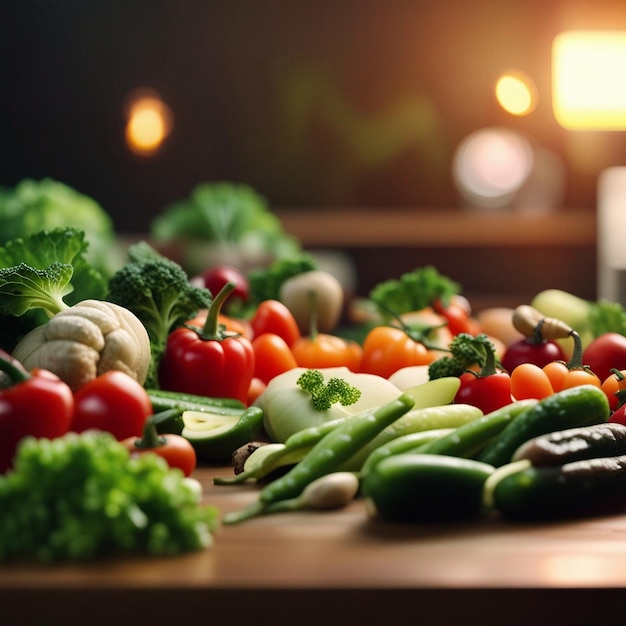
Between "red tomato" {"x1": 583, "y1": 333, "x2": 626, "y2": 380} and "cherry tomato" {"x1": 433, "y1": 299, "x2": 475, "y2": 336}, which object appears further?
"cherry tomato" {"x1": 433, "y1": 299, "x2": 475, "y2": 336}

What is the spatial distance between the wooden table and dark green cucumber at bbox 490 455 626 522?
115mm

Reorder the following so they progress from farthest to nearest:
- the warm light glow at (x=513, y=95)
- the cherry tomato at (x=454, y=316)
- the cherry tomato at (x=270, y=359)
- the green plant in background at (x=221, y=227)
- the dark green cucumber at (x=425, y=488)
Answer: the green plant in background at (x=221, y=227), the warm light glow at (x=513, y=95), the cherry tomato at (x=454, y=316), the cherry tomato at (x=270, y=359), the dark green cucumber at (x=425, y=488)

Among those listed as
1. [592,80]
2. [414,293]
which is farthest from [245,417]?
[592,80]

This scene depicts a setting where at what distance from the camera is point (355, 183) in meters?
6.84

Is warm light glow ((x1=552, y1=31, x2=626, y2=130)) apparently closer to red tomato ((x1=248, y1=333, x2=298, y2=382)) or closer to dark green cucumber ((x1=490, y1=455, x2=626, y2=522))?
red tomato ((x1=248, y1=333, x2=298, y2=382))

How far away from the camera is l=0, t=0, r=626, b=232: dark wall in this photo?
6586 mm

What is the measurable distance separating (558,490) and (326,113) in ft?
19.4

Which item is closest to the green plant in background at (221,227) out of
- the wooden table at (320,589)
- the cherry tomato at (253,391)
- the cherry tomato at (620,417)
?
the cherry tomato at (253,391)

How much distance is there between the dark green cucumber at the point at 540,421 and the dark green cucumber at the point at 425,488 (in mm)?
110

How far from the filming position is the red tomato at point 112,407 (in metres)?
1.29

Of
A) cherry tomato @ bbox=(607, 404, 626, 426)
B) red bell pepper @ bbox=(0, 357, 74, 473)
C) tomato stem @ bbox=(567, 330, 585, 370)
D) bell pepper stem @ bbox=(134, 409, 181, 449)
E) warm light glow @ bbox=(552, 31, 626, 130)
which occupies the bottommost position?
cherry tomato @ bbox=(607, 404, 626, 426)

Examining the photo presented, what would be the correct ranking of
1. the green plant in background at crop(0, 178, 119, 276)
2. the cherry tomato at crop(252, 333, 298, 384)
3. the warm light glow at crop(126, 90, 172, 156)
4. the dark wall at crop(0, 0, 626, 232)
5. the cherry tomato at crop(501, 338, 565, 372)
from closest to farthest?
the cherry tomato at crop(501, 338, 565, 372)
the cherry tomato at crop(252, 333, 298, 384)
the green plant in background at crop(0, 178, 119, 276)
the warm light glow at crop(126, 90, 172, 156)
the dark wall at crop(0, 0, 626, 232)

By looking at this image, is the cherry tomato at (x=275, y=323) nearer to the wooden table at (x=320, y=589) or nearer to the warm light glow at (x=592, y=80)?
the wooden table at (x=320, y=589)

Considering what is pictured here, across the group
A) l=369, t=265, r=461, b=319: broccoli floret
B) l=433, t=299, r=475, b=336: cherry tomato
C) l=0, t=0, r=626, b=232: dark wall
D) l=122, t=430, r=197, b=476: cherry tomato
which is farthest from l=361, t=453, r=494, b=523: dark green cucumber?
l=0, t=0, r=626, b=232: dark wall
